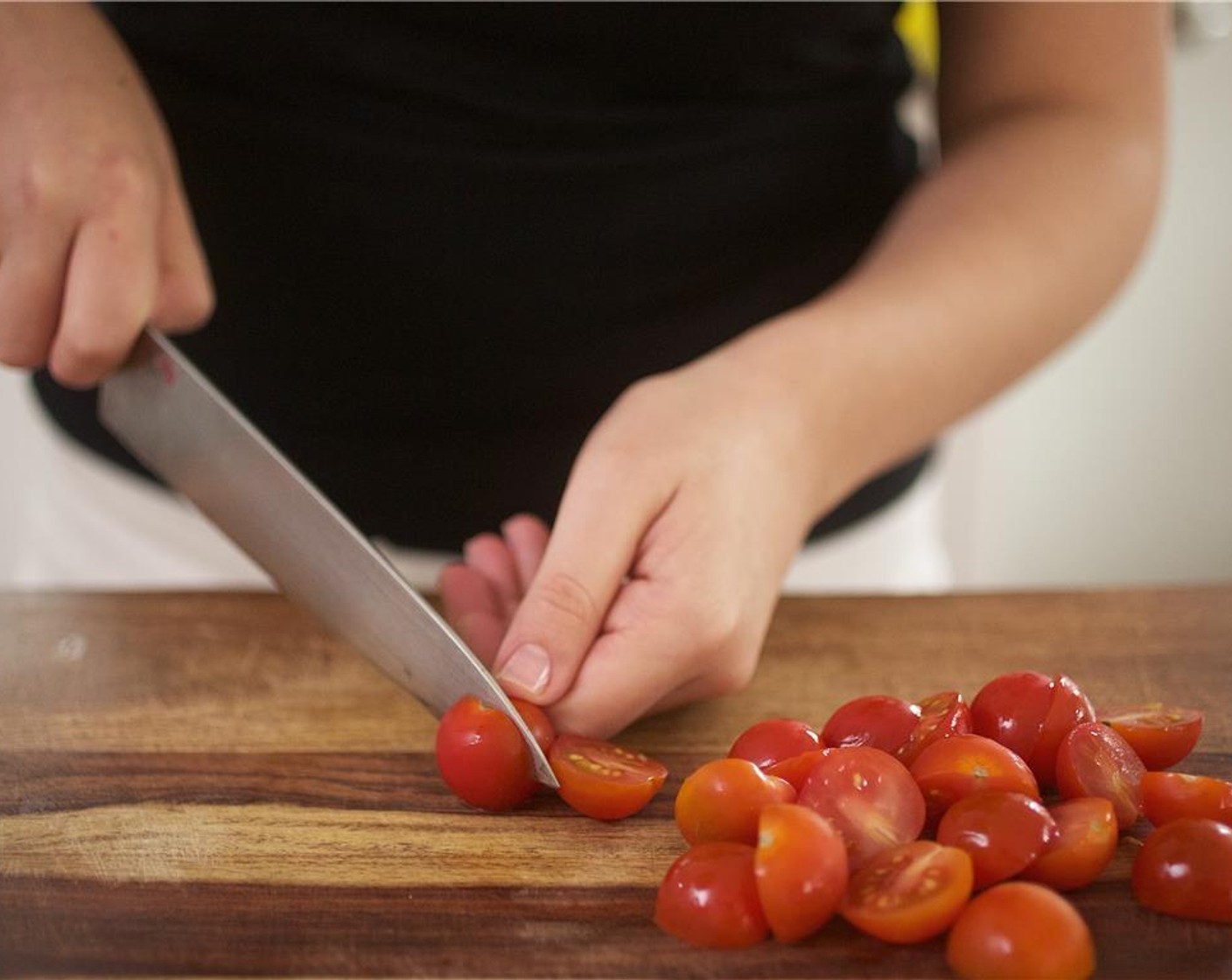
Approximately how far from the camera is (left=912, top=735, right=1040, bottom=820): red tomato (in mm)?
855

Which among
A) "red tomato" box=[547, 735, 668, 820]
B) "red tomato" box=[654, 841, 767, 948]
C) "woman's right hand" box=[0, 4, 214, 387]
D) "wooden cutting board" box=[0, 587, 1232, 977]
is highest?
"woman's right hand" box=[0, 4, 214, 387]

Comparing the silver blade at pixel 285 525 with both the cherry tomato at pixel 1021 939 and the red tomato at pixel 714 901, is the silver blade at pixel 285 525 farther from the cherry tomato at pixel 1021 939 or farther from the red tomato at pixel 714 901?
the cherry tomato at pixel 1021 939

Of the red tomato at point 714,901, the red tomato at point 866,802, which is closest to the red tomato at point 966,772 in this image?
the red tomato at point 866,802

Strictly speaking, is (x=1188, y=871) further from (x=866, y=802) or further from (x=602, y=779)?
(x=602, y=779)

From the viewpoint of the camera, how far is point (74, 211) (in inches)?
42.1

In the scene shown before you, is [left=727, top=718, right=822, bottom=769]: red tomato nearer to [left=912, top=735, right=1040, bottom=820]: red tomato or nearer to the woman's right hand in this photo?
[left=912, top=735, right=1040, bottom=820]: red tomato

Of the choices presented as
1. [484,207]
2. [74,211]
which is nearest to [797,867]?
[74,211]

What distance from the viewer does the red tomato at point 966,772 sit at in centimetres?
85

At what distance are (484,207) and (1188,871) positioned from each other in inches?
34.6

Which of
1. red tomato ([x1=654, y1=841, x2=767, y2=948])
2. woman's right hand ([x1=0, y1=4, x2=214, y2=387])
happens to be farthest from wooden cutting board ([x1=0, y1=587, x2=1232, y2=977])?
woman's right hand ([x1=0, y1=4, x2=214, y2=387])

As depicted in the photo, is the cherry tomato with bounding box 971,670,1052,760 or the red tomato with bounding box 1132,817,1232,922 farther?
the cherry tomato with bounding box 971,670,1052,760

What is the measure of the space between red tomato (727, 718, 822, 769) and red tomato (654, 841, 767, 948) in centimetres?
10

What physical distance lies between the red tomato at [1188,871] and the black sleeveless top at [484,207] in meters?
0.75

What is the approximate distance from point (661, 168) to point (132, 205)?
1.72 feet
